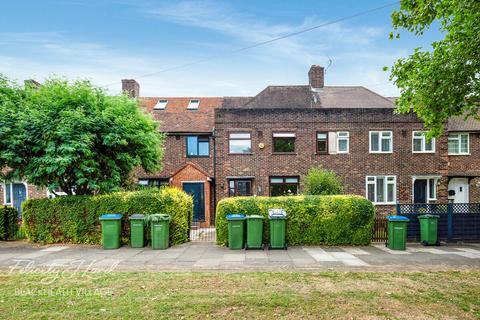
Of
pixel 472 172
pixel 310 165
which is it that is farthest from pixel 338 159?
pixel 472 172

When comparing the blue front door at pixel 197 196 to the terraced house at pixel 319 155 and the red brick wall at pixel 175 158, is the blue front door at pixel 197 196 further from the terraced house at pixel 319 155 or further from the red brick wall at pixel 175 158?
the red brick wall at pixel 175 158

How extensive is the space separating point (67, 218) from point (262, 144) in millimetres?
10442

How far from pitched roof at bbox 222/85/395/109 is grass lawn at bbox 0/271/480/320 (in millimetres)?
14174

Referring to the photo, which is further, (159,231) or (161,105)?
(161,105)

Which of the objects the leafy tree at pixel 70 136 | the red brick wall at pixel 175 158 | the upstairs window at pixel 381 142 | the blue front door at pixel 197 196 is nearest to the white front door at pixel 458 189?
the upstairs window at pixel 381 142

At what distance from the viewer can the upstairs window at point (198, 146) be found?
19391 mm

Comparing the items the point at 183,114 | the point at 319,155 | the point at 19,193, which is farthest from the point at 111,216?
the point at 19,193

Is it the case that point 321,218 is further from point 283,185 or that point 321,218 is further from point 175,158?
point 175,158

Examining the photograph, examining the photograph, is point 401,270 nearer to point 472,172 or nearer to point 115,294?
point 115,294

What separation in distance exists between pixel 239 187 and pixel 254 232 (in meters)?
8.00

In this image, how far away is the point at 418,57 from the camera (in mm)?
9773

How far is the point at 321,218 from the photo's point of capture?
10820 mm

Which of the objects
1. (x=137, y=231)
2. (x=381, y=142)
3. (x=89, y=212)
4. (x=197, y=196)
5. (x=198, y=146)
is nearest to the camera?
(x=137, y=231)

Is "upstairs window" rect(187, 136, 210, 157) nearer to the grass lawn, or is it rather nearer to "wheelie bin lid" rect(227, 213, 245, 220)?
"wheelie bin lid" rect(227, 213, 245, 220)
